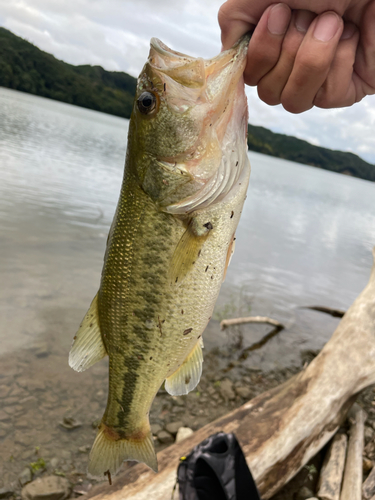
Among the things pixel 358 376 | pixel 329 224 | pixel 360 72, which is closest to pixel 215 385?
pixel 358 376

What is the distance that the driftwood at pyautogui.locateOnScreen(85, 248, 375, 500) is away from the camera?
3.73 m

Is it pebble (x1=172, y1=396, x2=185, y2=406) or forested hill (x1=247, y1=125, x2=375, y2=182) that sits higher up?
forested hill (x1=247, y1=125, x2=375, y2=182)

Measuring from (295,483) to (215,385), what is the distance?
244cm

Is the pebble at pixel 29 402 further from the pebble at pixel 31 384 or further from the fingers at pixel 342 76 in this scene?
the fingers at pixel 342 76

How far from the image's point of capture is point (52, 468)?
4785mm

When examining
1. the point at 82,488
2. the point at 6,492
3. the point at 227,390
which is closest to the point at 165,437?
the point at 82,488

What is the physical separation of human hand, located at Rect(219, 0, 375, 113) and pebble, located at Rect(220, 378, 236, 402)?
5.79m

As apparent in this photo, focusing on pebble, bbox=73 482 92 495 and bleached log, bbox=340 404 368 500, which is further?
pebble, bbox=73 482 92 495

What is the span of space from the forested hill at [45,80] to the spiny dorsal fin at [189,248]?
125476mm

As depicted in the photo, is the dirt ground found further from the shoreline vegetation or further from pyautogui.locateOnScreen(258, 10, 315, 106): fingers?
the shoreline vegetation

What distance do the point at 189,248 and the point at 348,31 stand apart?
149 cm

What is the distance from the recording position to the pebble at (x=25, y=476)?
4.50 m

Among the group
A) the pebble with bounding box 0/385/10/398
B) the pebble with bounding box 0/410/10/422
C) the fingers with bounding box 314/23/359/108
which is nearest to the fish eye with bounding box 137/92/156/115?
the fingers with bounding box 314/23/359/108

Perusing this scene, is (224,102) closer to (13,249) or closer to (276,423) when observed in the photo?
(276,423)
